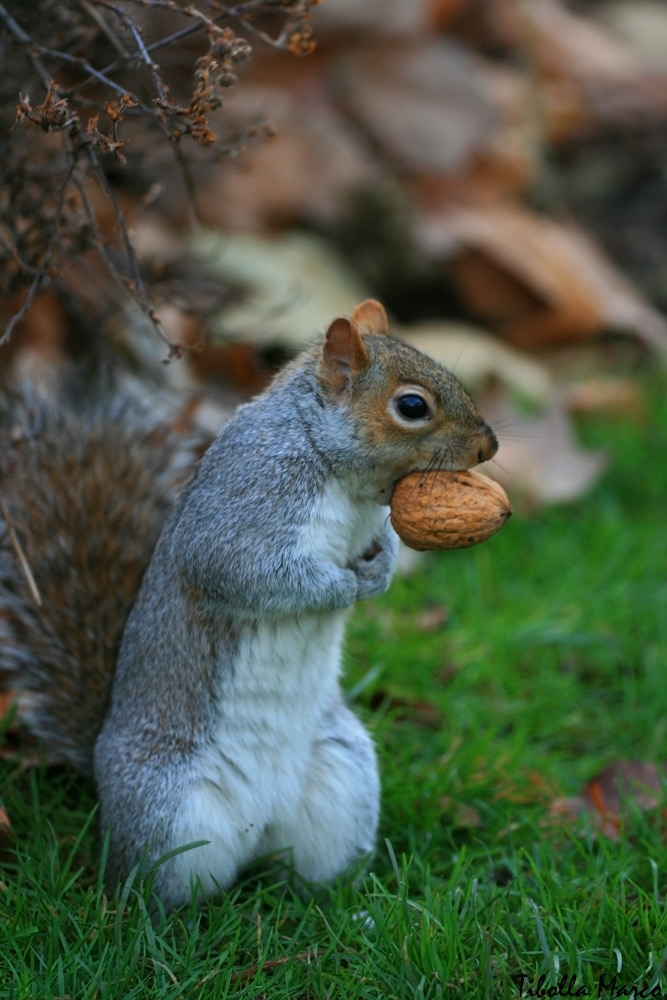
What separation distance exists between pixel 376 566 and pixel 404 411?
0.32m

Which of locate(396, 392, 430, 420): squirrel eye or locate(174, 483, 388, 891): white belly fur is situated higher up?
locate(396, 392, 430, 420): squirrel eye

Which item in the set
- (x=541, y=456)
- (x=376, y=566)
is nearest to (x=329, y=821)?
(x=376, y=566)

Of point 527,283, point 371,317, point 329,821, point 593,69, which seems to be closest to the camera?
point 329,821

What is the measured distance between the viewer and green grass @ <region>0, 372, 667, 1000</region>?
1.68m

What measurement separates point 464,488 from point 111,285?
1.88 metres

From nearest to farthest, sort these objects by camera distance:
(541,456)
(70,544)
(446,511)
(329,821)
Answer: (446,511)
(329,821)
(70,544)
(541,456)

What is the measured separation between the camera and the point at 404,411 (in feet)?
6.42

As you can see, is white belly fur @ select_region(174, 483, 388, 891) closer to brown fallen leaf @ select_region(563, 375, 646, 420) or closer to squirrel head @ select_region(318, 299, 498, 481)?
squirrel head @ select_region(318, 299, 498, 481)

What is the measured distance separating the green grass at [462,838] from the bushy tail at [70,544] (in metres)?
0.17

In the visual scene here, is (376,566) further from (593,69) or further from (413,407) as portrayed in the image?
(593,69)

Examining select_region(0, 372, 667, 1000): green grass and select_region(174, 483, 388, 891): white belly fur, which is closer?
select_region(0, 372, 667, 1000): green grass

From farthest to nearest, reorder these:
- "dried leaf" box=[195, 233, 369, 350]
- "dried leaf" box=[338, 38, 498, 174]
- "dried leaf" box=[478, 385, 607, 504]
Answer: "dried leaf" box=[338, 38, 498, 174], "dried leaf" box=[195, 233, 369, 350], "dried leaf" box=[478, 385, 607, 504]

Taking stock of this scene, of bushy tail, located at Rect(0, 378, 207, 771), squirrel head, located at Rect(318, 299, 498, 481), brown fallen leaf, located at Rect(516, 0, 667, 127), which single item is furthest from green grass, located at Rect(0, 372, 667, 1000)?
brown fallen leaf, located at Rect(516, 0, 667, 127)

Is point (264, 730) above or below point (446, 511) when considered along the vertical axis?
below
